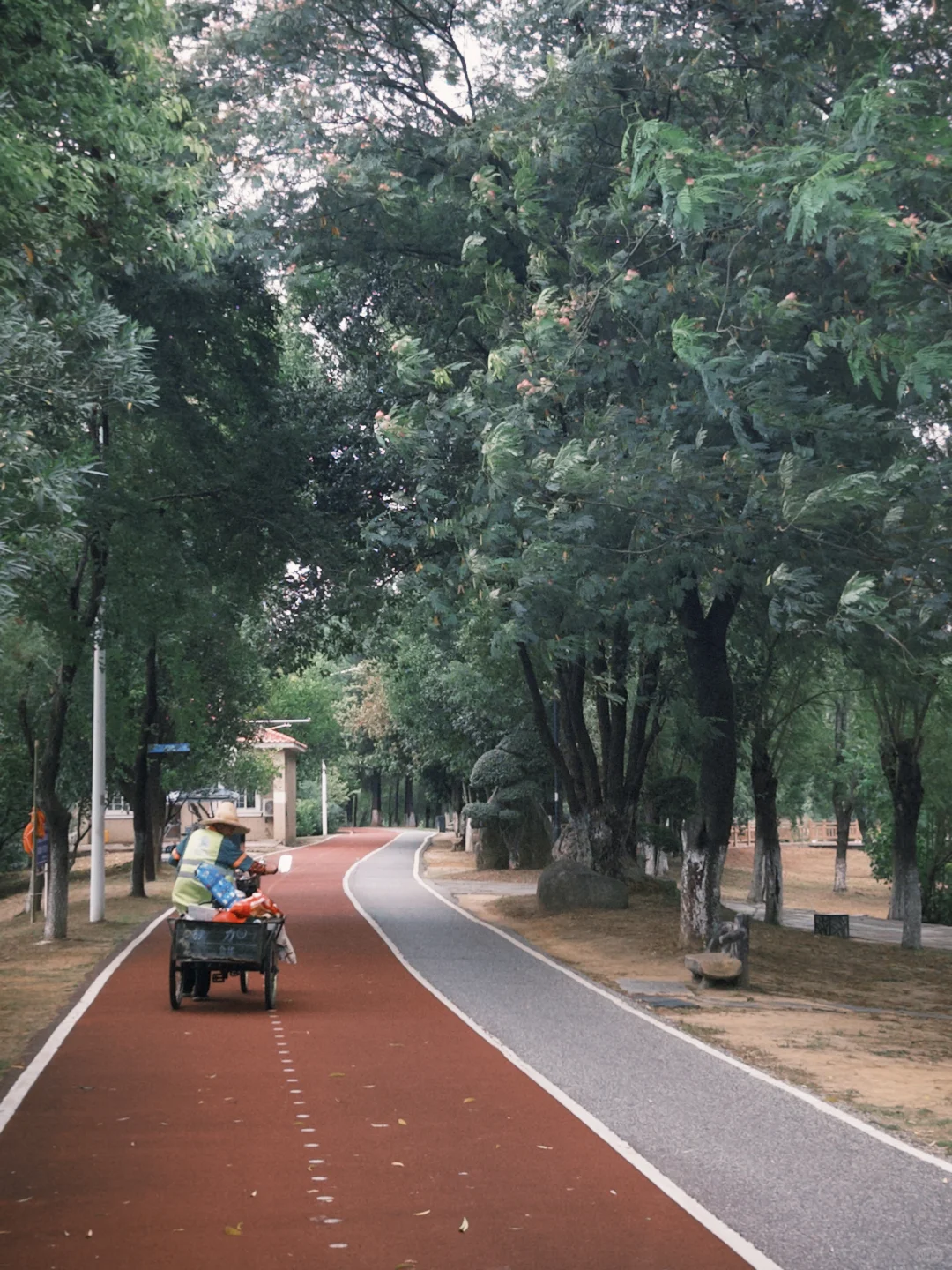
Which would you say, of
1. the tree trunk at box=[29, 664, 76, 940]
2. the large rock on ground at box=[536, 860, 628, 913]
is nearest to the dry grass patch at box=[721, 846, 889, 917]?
the large rock on ground at box=[536, 860, 628, 913]

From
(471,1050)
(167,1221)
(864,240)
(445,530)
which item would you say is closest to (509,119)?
(445,530)

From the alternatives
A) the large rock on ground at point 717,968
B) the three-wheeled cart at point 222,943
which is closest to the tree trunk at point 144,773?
the large rock on ground at point 717,968

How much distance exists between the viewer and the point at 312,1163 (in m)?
8.42

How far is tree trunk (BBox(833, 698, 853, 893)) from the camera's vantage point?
149ft

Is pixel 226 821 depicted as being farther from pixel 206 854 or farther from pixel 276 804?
pixel 276 804

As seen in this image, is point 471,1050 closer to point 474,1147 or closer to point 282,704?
point 474,1147

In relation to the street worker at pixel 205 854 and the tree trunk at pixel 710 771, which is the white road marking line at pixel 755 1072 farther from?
the street worker at pixel 205 854

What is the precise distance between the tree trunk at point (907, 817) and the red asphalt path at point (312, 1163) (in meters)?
18.1

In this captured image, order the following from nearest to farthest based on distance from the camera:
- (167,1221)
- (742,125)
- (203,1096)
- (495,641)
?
1. (167,1221)
2. (203,1096)
3. (742,125)
4. (495,641)

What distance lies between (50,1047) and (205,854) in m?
2.73

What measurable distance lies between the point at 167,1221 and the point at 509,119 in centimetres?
1548

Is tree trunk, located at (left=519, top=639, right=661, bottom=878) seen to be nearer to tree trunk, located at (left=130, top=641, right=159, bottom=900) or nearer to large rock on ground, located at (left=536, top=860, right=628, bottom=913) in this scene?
large rock on ground, located at (left=536, top=860, right=628, bottom=913)

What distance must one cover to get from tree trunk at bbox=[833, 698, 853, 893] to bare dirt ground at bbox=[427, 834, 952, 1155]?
11.1m

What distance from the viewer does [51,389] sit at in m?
13.0
